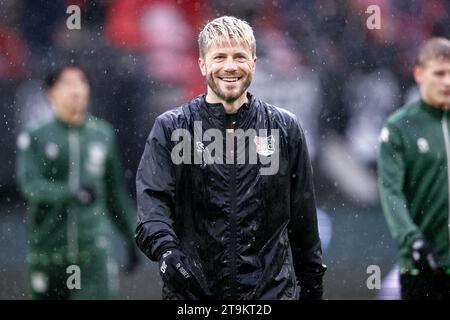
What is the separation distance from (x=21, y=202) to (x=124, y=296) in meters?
0.79

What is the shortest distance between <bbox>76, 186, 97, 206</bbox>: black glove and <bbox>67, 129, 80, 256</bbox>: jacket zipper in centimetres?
3

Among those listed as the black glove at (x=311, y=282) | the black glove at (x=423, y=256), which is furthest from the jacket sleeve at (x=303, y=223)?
the black glove at (x=423, y=256)

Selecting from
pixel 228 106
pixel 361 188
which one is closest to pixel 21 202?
pixel 361 188

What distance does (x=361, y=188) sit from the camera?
5906mm

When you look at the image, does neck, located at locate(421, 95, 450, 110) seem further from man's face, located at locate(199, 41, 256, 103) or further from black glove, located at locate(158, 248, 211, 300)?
black glove, located at locate(158, 248, 211, 300)

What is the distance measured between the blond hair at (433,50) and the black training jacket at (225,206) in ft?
7.93

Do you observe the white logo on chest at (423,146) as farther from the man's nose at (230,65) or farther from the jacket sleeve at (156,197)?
the jacket sleeve at (156,197)

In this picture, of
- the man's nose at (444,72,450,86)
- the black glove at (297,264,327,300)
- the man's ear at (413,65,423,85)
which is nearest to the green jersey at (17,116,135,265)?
the man's ear at (413,65,423,85)

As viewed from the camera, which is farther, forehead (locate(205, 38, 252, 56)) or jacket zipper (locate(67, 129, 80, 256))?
jacket zipper (locate(67, 129, 80, 256))

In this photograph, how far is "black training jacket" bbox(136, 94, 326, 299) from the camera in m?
3.52

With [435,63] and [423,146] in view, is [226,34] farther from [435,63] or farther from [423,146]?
[435,63]

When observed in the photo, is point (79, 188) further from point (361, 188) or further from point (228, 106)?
point (228, 106)

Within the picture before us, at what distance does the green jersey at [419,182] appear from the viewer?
5734mm

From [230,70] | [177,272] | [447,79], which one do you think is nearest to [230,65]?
[230,70]
